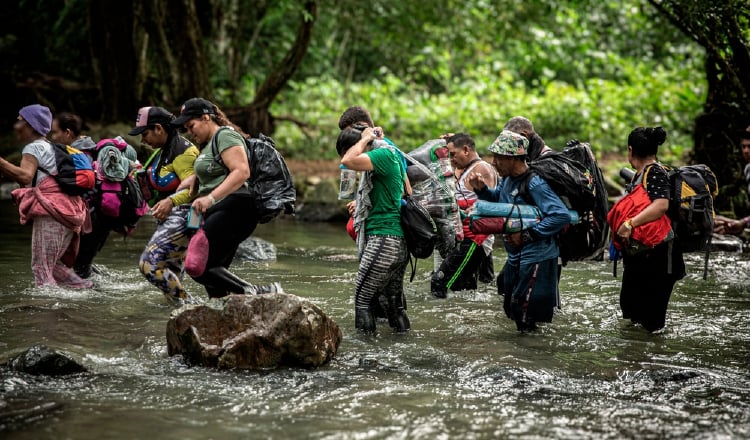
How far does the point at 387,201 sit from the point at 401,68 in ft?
87.1

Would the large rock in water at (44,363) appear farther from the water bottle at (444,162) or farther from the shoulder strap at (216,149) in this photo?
the water bottle at (444,162)

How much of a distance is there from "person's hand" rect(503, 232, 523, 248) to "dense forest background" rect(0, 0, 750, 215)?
24.3ft

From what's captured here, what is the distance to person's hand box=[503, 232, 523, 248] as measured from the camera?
267 inches

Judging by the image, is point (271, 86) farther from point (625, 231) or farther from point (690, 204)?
point (690, 204)

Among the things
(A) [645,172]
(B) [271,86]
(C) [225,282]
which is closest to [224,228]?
(C) [225,282]

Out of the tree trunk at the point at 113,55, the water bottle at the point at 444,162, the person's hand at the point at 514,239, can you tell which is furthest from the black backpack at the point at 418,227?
the tree trunk at the point at 113,55

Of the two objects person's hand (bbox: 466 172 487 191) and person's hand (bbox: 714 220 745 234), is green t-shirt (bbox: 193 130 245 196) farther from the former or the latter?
person's hand (bbox: 714 220 745 234)

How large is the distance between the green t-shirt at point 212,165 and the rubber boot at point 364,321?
152 centimetres

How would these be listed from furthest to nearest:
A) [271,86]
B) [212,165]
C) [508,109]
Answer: [508,109]
[271,86]
[212,165]

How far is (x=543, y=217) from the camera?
673 cm

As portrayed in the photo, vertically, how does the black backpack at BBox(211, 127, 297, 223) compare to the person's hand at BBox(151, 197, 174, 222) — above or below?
above

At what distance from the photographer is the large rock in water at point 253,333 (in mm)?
5910

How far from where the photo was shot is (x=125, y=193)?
8.73 metres

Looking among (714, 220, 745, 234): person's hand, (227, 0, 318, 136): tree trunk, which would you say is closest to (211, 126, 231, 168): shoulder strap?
(714, 220, 745, 234): person's hand
